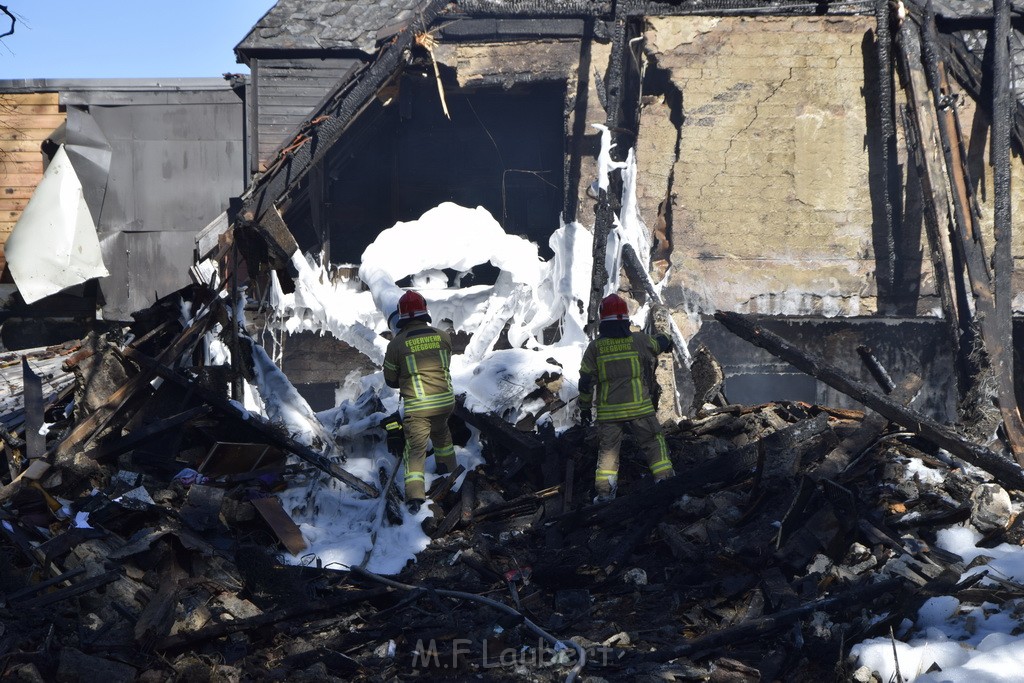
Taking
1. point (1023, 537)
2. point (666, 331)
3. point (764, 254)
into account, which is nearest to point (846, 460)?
point (1023, 537)

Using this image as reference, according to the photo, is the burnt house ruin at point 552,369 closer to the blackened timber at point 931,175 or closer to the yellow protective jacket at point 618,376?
the blackened timber at point 931,175

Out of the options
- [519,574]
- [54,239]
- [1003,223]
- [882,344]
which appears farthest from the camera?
[54,239]

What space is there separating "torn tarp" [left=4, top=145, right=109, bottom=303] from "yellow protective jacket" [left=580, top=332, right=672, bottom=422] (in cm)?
862

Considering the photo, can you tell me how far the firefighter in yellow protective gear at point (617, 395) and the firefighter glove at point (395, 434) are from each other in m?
1.50

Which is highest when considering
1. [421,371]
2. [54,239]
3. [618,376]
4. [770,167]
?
[54,239]

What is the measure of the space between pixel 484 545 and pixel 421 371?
58.4 inches

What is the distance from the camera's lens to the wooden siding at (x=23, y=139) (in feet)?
43.3

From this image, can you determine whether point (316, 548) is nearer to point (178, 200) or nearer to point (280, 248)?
point (280, 248)

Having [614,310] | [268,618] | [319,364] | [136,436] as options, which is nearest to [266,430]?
[136,436]

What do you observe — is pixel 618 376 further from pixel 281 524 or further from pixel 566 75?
pixel 566 75

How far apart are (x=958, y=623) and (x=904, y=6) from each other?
777cm

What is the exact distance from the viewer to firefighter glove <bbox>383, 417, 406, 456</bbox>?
7523mm

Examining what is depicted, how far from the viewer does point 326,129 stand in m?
11.2

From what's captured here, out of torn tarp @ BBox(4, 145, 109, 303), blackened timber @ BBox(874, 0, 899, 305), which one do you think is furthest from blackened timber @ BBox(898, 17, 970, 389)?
torn tarp @ BBox(4, 145, 109, 303)
